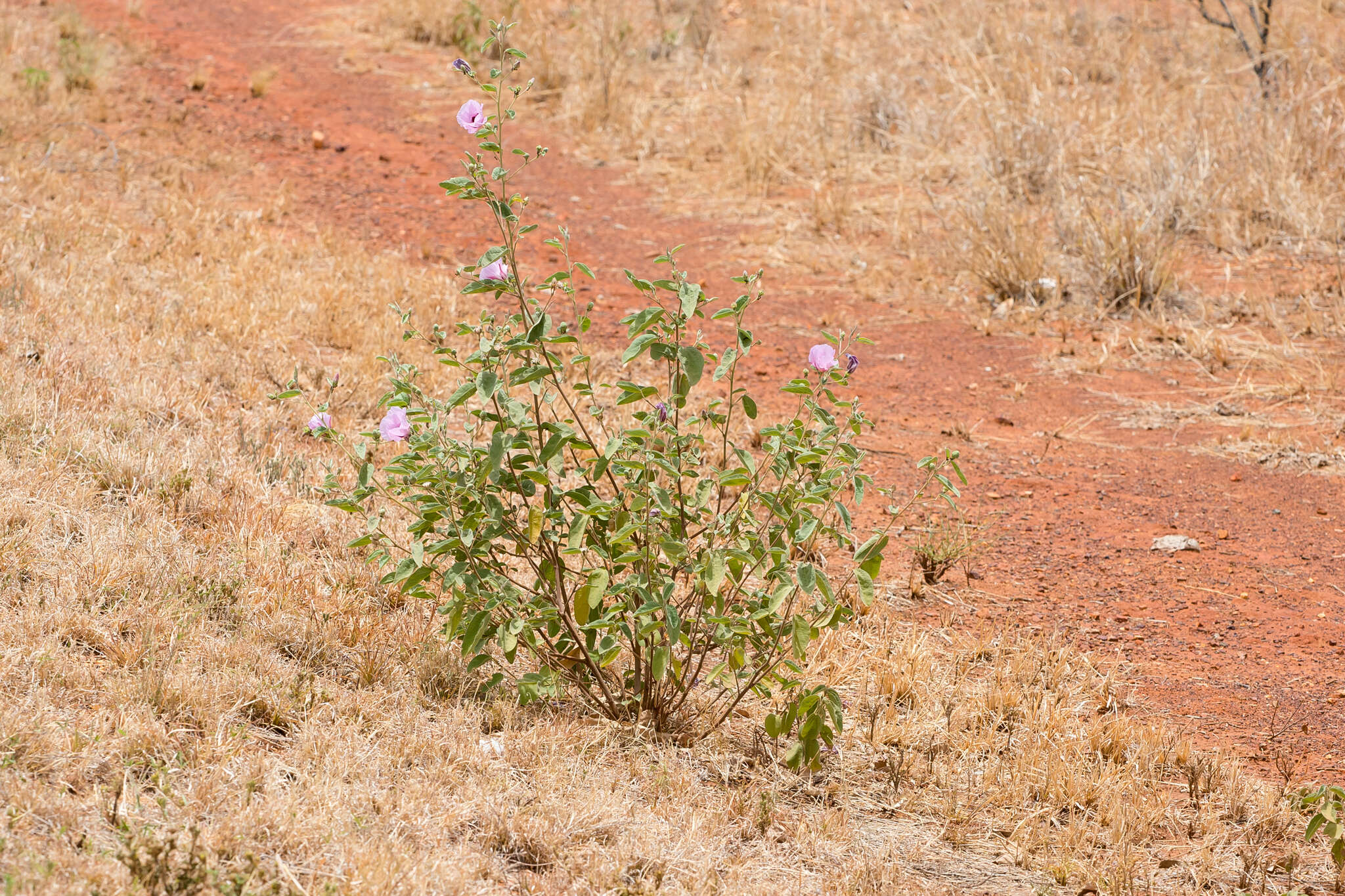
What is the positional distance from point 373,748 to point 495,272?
1204mm

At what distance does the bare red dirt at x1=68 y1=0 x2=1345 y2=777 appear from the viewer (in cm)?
381

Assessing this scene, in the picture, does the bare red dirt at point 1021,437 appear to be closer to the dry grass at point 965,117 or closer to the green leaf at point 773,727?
the dry grass at point 965,117

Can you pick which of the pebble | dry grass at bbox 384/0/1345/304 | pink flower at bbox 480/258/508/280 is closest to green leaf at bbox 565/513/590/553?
pink flower at bbox 480/258/508/280

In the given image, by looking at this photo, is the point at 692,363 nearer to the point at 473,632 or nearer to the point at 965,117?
the point at 473,632

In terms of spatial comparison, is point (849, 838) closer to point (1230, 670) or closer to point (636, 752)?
point (636, 752)

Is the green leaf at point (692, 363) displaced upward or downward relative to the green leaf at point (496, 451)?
upward

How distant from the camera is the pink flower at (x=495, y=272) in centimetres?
268

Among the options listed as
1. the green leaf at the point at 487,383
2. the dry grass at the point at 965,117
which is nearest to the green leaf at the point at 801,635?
the green leaf at the point at 487,383

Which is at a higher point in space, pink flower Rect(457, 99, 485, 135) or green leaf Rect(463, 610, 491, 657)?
pink flower Rect(457, 99, 485, 135)

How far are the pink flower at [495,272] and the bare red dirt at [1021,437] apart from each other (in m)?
2.14

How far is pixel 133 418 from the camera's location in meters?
4.24

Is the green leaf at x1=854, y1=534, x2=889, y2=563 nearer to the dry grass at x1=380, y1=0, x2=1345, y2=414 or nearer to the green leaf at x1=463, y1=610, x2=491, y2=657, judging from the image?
the green leaf at x1=463, y1=610, x2=491, y2=657

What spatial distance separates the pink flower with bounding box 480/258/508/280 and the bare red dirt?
2.14 meters

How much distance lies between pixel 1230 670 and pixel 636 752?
Answer: 79.6 inches
